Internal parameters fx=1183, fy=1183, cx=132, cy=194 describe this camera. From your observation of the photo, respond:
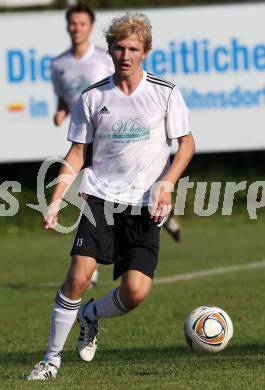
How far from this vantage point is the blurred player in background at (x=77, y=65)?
518 inches

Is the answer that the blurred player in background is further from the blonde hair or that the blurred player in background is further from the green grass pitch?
the blonde hair

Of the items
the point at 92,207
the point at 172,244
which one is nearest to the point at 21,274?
the point at 172,244

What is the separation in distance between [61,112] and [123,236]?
18.5 ft

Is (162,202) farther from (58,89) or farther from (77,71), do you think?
(58,89)

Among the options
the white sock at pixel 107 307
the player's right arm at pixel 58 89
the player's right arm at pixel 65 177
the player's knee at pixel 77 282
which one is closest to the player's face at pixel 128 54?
the player's right arm at pixel 65 177

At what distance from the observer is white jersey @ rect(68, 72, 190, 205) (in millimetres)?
7801

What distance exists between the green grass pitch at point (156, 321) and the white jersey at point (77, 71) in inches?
88.6

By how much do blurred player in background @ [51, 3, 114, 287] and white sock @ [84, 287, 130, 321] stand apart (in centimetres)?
453

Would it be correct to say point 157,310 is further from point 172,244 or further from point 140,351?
point 172,244

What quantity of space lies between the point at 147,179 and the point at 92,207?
409mm

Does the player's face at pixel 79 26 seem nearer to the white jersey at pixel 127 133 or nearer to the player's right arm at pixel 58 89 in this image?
the player's right arm at pixel 58 89

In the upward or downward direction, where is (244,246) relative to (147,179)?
downward

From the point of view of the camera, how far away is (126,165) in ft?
25.7

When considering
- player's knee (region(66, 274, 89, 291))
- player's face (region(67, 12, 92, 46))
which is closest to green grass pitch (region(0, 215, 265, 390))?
player's knee (region(66, 274, 89, 291))
